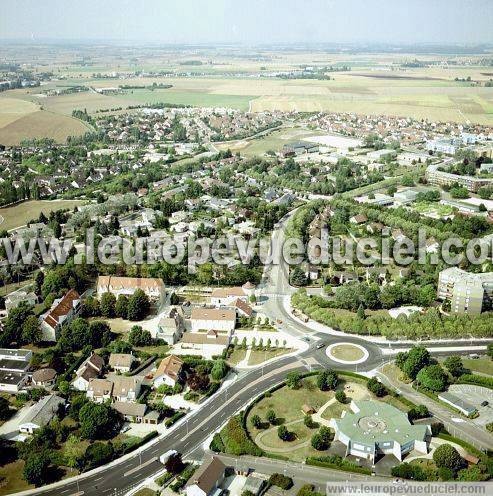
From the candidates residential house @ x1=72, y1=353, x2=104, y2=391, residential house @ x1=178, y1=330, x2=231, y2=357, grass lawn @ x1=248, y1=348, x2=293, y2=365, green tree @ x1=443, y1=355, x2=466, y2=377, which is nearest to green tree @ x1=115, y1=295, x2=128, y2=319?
residential house @ x1=178, y1=330, x2=231, y2=357

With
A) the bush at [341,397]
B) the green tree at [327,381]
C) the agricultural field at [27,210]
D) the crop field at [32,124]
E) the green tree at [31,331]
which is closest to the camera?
the bush at [341,397]

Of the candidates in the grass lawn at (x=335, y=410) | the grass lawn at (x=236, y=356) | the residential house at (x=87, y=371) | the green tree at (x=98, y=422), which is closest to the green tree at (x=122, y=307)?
the residential house at (x=87, y=371)

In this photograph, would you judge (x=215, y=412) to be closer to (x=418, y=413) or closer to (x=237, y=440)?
(x=237, y=440)

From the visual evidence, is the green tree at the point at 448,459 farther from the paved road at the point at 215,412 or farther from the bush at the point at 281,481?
the bush at the point at 281,481

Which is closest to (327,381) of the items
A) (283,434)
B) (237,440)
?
(283,434)

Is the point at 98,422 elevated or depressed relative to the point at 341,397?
elevated

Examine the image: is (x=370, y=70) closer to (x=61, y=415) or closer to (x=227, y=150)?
(x=227, y=150)
